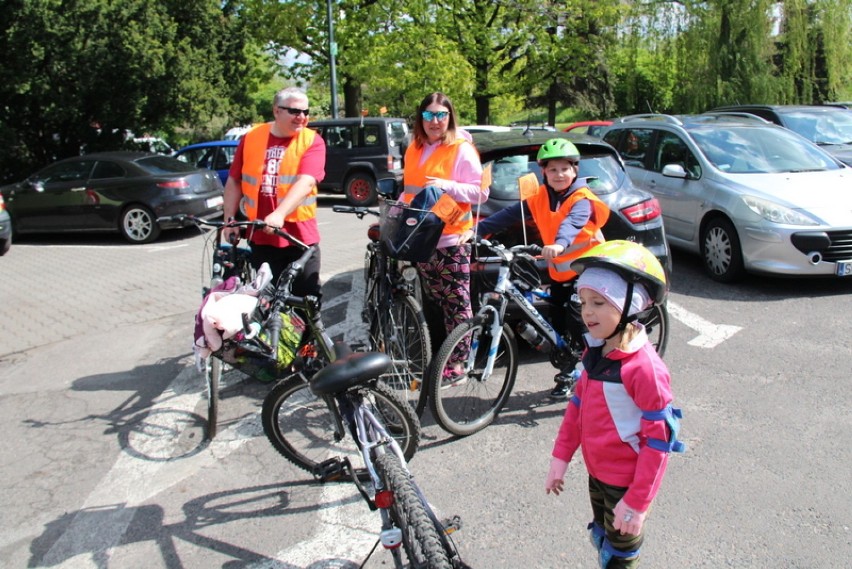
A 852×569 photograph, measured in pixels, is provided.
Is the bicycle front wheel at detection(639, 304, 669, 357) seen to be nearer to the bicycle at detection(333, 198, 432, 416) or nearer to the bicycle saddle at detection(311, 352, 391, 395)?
the bicycle at detection(333, 198, 432, 416)

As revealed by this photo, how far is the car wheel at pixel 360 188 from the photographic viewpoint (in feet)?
51.5

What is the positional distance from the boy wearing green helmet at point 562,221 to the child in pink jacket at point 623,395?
140cm

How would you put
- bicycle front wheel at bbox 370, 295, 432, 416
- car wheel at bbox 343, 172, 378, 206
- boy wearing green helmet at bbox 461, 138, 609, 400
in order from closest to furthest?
1. boy wearing green helmet at bbox 461, 138, 609, 400
2. bicycle front wheel at bbox 370, 295, 432, 416
3. car wheel at bbox 343, 172, 378, 206

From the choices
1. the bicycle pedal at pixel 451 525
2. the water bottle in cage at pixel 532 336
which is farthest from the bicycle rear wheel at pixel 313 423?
the water bottle in cage at pixel 532 336

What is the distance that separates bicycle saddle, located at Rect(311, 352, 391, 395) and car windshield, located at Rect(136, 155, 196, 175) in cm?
999

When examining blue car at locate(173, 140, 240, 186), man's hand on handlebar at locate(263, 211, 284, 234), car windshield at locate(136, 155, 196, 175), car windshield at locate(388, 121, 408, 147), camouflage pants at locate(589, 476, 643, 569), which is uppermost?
car windshield at locate(388, 121, 408, 147)

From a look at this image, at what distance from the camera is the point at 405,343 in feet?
14.3

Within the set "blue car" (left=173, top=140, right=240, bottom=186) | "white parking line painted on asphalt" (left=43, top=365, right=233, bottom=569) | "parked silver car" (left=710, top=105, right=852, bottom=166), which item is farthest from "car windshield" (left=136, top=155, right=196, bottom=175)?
"parked silver car" (left=710, top=105, right=852, bottom=166)

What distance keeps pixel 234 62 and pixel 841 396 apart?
18.9m

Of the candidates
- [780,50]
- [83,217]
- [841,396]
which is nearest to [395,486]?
[841,396]

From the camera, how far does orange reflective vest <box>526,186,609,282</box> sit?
403 cm

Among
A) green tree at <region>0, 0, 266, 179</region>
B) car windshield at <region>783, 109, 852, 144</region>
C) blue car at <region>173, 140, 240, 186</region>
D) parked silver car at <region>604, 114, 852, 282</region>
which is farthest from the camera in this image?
green tree at <region>0, 0, 266, 179</region>

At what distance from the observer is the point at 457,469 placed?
12.4 ft

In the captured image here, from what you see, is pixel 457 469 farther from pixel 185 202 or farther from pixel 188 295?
pixel 185 202
